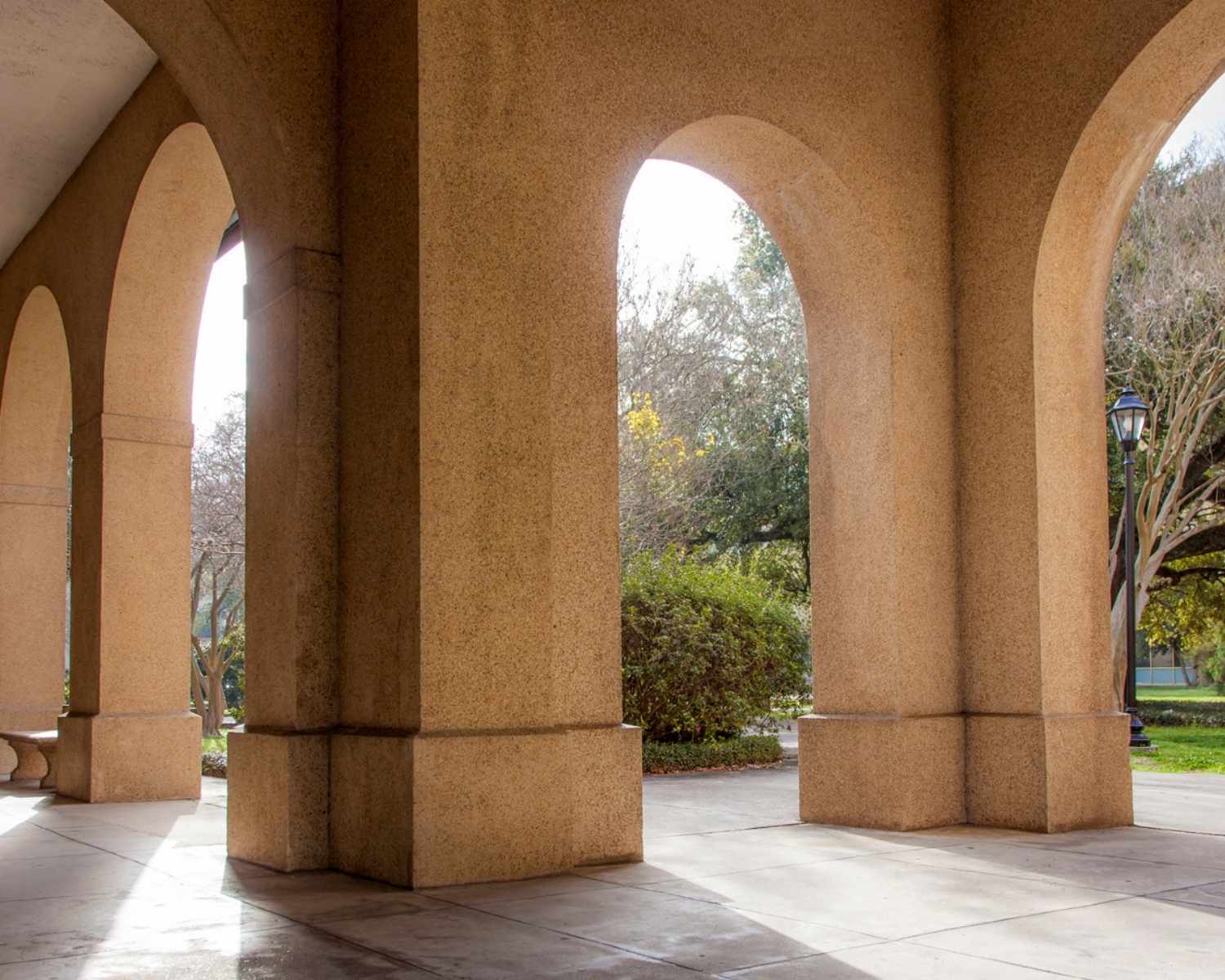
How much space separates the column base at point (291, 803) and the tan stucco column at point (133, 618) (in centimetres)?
383

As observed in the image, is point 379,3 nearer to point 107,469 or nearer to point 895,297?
point 895,297

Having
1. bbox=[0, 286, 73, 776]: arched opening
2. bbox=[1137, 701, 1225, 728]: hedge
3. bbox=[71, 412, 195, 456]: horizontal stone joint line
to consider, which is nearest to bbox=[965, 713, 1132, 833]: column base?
bbox=[71, 412, 195, 456]: horizontal stone joint line

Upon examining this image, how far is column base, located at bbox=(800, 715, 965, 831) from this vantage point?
26.0 ft

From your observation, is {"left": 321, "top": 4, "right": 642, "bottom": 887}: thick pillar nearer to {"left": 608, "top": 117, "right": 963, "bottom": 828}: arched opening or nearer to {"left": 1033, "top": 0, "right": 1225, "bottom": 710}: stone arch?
{"left": 608, "top": 117, "right": 963, "bottom": 828}: arched opening

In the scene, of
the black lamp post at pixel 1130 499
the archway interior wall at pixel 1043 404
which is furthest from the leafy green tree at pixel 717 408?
the archway interior wall at pixel 1043 404

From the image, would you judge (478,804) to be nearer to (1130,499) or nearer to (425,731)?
(425,731)

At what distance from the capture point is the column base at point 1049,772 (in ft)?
25.8

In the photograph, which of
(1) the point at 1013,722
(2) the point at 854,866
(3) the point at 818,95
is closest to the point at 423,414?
(2) the point at 854,866

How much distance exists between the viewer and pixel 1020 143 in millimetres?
8273

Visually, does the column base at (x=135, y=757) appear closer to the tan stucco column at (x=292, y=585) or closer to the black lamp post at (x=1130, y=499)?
the tan stucco column at (x=292, y=585)

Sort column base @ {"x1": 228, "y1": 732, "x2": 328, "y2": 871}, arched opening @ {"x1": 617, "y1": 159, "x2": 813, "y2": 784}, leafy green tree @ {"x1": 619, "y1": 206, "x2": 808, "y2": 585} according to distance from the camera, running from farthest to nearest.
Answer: leafy green tree @ {"x1": 619, "y1": 206, "x2": 808, "y2": 585}, arched opening @ {"x1": 617, "y1": 159, "x2": 813, "y2": 784}, column base @ {"x1": 228, "y1": 732, "x2": 328, "y2": 871}

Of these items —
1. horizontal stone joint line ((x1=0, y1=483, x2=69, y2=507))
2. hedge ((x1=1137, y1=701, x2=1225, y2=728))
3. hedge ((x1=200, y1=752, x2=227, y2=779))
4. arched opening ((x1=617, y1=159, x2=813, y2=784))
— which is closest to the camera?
horizontal stone joint line ((x1=0, y1=483, x2=69, y2=507))

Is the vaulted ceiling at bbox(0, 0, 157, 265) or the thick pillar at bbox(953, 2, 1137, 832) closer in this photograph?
the thick pillar at bbox(953, 2, 1137, 832)

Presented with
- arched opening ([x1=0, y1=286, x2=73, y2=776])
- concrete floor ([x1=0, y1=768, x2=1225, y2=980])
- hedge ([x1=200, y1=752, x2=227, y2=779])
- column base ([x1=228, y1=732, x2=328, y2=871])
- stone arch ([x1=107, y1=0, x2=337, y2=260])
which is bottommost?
hedge ([x1=200, y1=752, x2=227, y2=779])
